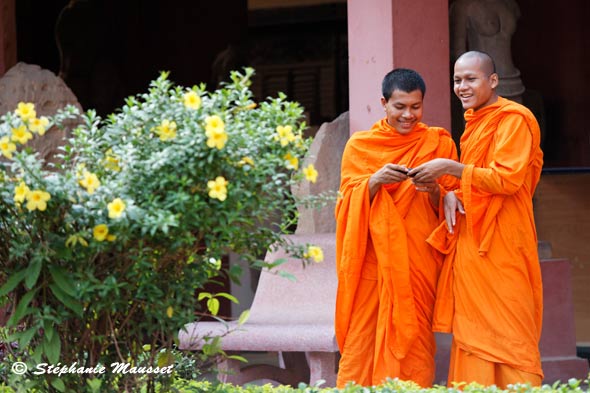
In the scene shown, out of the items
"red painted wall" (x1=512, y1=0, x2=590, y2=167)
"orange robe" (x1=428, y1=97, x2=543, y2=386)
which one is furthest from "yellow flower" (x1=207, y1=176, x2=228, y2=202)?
"red painted wall" (x1=512, y1=0, x2=590, y2=167)

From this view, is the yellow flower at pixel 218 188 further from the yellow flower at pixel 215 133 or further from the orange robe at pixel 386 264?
the orange robe at pixel 386 264

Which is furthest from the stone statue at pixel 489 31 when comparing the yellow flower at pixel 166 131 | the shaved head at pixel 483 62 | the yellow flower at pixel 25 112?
the yellow flower at pixel 25 112

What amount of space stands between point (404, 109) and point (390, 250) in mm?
625

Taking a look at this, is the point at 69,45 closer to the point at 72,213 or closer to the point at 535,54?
the point at 535,54

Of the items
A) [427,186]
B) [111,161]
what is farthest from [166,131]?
[427,186]

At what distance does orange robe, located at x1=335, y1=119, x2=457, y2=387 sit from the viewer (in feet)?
17.8

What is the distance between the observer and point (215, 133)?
11.5ft

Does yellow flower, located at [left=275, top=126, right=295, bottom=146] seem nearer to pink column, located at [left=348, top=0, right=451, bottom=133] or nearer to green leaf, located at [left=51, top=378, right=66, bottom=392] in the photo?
green leaf, located at [left=51, top=378, right=66, bottom=392]

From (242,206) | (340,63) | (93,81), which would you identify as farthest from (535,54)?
(242,206)

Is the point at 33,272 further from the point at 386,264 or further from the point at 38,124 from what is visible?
the point at 386,264

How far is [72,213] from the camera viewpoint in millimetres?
3580

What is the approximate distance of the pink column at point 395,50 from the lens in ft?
20.8

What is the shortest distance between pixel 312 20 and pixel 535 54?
230cm

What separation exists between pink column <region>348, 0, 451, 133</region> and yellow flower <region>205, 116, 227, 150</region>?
289 centimetres
